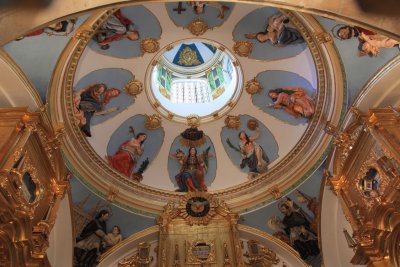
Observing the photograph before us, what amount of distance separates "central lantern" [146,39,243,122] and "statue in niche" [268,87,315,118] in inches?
63.3

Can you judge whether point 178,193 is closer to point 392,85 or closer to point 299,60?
point 299,60

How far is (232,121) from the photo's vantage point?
1669 cm

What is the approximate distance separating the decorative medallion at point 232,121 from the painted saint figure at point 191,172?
1659 mm

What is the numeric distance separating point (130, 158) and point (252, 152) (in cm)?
506

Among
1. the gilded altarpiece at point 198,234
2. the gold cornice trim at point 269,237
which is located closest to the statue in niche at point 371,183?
the gold cornice trim at point 269,237

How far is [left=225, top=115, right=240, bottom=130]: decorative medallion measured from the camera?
54.6 ft

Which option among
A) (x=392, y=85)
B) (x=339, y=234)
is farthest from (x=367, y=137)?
(x=339, y=234)

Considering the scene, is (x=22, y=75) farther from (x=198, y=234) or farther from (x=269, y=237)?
(x=269, y=237)

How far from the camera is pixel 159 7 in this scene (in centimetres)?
1354

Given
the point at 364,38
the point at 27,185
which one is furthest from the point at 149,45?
the point at 364,38

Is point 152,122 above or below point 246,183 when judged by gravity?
above

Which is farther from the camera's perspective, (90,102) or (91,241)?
(90,102)

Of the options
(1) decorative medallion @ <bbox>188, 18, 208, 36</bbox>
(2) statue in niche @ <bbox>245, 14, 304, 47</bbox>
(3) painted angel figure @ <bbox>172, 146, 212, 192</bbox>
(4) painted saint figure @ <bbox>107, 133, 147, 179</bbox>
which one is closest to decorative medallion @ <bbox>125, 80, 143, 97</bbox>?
(4) painted saint figure @ <bbox>107, 133, 147, 179</bbox>

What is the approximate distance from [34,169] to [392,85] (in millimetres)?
9946
